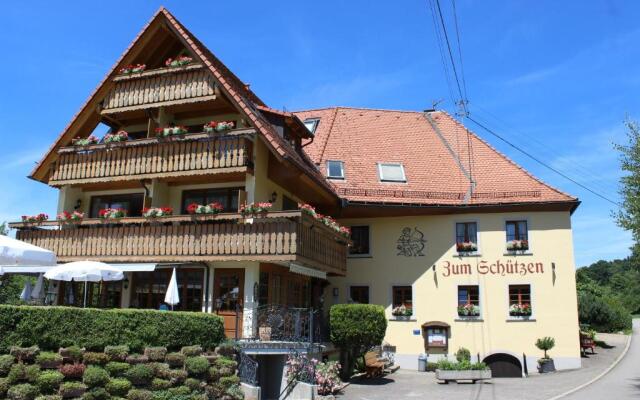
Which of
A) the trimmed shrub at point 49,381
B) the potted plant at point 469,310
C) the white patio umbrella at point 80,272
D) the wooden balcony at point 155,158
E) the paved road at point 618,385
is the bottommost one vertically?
the paved road at point 618,385

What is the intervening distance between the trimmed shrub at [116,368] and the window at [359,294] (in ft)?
45.3

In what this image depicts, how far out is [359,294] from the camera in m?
26.1

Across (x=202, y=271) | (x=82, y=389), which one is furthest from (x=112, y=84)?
(x=82, y=389)

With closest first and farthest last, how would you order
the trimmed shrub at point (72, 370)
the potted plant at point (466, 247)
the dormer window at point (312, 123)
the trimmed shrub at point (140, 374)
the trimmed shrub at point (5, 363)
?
the trimmed shrub at point (5, 363) < the trimmed shrub at point (72, 370) < the trimmed shrub at point (140, 374) < the potted plant at point (466, 247) < the dormer window at point (312, 123)

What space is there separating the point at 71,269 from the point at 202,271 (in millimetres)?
4783

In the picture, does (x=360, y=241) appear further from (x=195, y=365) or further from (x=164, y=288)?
(x=195, y=365)

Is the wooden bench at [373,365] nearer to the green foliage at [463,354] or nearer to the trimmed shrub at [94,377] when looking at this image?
the green foliage at [463,354]

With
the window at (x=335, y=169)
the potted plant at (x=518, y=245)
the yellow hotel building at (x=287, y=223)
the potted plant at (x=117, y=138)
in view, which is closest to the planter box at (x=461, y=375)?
the yellow hotel building at (x=287, y=223)

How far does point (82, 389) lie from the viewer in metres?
12.3

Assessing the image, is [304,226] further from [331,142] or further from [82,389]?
[331,142]

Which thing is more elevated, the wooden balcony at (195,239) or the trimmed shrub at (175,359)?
the wooden balcony at (195,239)

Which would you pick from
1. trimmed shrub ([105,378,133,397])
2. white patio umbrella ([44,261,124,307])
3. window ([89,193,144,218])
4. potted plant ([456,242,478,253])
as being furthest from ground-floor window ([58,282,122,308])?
potted plant ([456,242,478,253])

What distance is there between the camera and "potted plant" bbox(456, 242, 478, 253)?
81.6 feet

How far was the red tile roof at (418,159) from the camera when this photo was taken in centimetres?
2523
